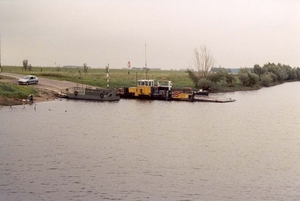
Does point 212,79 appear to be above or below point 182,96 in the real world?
above

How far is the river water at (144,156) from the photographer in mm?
24781

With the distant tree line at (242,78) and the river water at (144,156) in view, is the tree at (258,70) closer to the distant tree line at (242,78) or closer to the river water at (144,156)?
the distant tree line at (242,78)

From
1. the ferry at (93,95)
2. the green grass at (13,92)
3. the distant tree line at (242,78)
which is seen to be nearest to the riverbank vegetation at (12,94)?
the green grass at (13,92)

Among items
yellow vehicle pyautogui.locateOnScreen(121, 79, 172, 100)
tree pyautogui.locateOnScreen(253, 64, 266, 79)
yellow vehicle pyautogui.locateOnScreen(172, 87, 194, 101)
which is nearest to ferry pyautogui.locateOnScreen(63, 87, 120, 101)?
yellow vehicle pyautogui.locateOnScreen(121, 79, 172, 100)

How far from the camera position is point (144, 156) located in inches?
1265

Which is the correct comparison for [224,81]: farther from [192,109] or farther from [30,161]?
[30,161]

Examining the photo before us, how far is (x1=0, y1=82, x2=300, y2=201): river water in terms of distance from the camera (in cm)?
2478

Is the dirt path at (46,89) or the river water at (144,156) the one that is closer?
the river water at (144,156)

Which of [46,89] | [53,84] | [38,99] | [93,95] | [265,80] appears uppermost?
[53,84]

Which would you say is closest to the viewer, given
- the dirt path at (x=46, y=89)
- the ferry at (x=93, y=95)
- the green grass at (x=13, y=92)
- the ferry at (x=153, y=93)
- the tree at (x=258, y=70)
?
the dirt path at (x=46, y=89)

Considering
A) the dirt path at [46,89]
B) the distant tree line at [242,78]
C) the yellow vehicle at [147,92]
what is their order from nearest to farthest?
the dirt path at [46,89], the yellow vehicle at [147,92], the distant tree line at [242,78]

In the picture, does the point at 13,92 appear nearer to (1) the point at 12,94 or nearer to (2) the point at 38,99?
(1) the point at 12,94

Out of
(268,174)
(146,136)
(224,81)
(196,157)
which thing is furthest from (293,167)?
(224,81)

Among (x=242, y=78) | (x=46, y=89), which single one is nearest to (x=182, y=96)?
(x=46, y=89)
